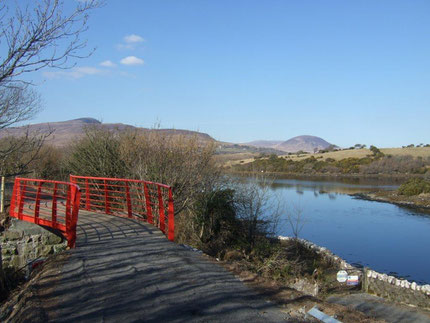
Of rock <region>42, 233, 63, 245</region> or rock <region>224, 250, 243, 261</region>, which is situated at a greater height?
rock <region>42, 233, 63, 245</region>

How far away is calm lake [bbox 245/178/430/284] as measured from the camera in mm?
20031

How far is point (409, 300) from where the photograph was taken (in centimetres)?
1411

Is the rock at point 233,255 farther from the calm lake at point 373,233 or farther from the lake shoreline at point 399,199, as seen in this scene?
the lake shoreline at point 399,199

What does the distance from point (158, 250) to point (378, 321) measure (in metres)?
4.12

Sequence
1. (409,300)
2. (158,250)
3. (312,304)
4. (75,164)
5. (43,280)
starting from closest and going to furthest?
(312,304)
(43,280)
(158,250)
(409,300)
(75,164)

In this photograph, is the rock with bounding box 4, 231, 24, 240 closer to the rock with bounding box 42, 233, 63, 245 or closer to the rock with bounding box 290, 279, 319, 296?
the rock with bounding box 42, 233, 63, 245

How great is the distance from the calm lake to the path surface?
50.2 feet

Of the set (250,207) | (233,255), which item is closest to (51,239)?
(233,255)

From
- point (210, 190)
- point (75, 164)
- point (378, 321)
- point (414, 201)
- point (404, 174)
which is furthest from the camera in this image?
point (404, 174)

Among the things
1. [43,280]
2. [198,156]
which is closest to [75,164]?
[198,156]

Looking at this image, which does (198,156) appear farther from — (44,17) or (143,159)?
(44,17)

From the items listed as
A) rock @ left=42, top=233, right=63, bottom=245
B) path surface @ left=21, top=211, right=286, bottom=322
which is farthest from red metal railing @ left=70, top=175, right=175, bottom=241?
rock @ left=42, top=233, right=63, bottom=245

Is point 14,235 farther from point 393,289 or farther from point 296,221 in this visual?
point 296,221

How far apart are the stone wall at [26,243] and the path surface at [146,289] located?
7.62 ft
